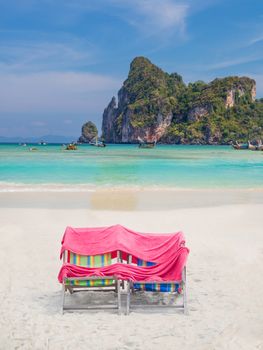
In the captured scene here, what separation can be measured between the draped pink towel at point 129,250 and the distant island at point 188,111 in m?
127

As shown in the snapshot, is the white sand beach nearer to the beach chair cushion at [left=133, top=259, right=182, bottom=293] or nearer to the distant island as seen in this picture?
the beach chair cushion at [left=133, top=259, right=182, bottom=293]

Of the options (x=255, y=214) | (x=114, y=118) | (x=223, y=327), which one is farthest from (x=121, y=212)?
(x=114, y=118)

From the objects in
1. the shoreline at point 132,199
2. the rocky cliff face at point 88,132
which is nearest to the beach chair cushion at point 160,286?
the shoreline at point 132,199

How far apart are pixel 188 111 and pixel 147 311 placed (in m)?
143

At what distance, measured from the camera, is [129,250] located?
20.0ft

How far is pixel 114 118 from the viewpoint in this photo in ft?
608

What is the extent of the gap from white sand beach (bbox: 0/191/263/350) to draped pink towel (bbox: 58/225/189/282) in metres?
0.48

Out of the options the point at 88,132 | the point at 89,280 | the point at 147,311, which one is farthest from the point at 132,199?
the point at 88,132

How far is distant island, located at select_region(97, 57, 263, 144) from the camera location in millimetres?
137125

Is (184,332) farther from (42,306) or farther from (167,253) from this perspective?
(42,306)

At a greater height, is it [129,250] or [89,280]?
[129,250]

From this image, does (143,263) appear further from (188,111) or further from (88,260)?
(188,111)

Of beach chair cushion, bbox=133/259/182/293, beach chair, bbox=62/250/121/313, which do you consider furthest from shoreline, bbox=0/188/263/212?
beach chair cushion, bbox=133/259/182/293

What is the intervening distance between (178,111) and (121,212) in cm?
13810
